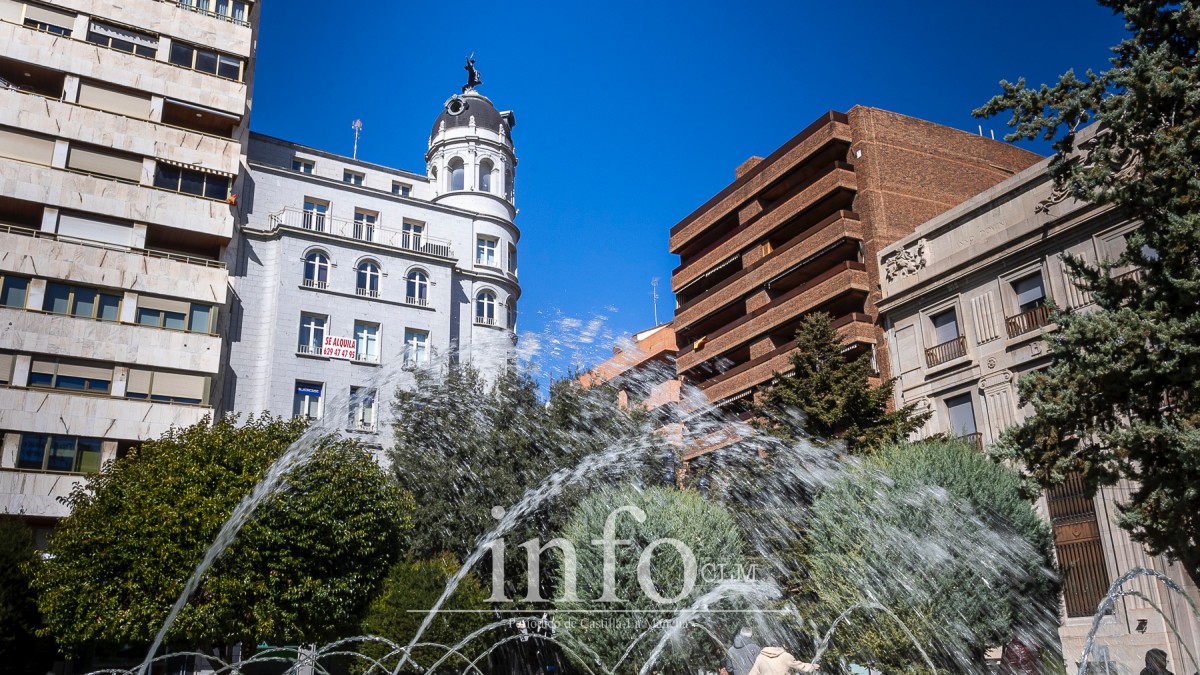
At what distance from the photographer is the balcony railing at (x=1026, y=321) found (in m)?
26.9

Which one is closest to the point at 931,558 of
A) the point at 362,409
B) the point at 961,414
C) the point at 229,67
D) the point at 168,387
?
the point at 961,414

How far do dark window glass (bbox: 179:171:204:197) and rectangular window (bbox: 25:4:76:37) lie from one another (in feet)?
22.1

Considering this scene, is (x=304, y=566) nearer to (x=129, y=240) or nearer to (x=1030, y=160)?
A: (x=129, y=240)

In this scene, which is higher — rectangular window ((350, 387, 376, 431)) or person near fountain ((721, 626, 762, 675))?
rectangular window ((350, 387, 376, 431))

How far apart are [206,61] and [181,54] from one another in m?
0.96

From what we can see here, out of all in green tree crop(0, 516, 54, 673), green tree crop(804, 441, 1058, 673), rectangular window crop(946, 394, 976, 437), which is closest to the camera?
green tree crop(804, 441, 1058, 673)

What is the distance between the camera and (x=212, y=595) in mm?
23547

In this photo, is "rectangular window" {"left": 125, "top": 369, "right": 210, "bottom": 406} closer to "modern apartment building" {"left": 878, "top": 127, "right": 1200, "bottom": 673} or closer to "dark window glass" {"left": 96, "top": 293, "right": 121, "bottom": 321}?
"dark window glass" {"left": 96, "top": 293, "right": 121, "bottom": 321}

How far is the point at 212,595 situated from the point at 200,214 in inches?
719

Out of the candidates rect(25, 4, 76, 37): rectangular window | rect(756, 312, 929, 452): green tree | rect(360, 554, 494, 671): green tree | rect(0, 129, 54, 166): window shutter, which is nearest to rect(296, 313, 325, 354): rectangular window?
rect(0, 129, 54, 166): window shutter

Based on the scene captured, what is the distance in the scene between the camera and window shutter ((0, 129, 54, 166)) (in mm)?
33625

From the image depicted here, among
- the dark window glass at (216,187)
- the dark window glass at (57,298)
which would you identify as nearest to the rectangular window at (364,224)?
the dark window glass at (216,187)

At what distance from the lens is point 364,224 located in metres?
43.0

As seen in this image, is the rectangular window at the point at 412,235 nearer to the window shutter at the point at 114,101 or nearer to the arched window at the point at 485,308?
the arched window at the point at 485,308
